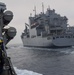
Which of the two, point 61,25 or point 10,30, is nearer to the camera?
point 10,30

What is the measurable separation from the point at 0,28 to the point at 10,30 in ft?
1.68

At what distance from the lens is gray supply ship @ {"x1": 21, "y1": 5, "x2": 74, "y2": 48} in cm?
6681

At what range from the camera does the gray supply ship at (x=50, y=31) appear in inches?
2630

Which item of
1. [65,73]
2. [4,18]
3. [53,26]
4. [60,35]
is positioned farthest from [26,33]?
[4,18]

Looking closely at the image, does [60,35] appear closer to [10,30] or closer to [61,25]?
[61,25]

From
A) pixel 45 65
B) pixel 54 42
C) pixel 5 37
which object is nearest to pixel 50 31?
pixel 54 42

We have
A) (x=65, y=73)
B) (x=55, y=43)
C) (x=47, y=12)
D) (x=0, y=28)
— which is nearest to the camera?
(x=0, y=28)

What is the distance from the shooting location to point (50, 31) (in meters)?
73.4

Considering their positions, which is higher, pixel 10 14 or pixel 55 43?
pixel 10 14

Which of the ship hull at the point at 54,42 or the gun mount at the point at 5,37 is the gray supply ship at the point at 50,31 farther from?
the gun mount at the point at 5,37

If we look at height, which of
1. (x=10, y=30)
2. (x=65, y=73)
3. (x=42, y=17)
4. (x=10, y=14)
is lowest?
(x=65, y=73)

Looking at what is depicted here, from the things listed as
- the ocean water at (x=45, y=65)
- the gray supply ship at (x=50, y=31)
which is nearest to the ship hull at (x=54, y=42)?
the gray supply ship at (x=50, y=31)

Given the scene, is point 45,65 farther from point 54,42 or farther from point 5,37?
point 54,42

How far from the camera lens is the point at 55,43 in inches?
2549
